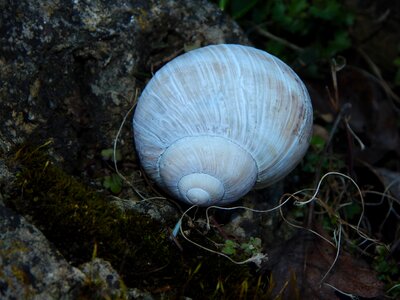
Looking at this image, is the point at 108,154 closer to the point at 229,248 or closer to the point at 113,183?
the point at 113,183

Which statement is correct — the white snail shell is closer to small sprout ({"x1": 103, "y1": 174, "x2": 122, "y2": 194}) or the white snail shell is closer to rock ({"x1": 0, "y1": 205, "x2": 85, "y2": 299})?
small sprout ({"x1": 103, "y1": 174, "x2": 122, "y2": 194})

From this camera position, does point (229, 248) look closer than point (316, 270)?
Yes

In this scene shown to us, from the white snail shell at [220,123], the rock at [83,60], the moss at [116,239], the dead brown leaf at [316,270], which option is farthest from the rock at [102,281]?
the dead brown leaf at [316,270]

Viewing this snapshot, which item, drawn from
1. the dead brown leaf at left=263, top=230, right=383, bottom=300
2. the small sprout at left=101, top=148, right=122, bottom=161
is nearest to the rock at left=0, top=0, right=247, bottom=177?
the small sprout at left=101, top=148, right=122, bottom=161

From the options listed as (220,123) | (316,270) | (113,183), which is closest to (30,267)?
(113,183)

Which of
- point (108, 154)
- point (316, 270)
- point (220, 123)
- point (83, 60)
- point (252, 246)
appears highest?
point (83, 60)
